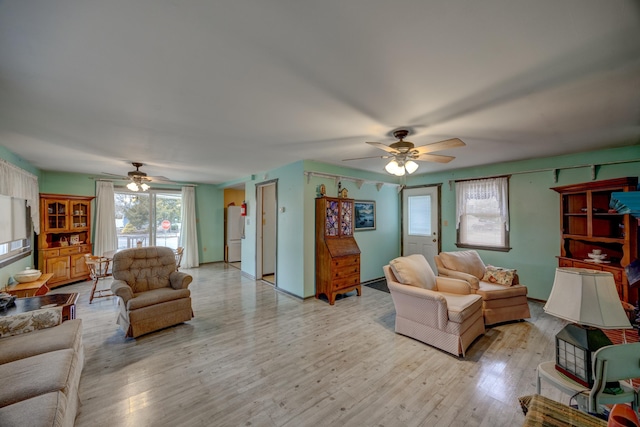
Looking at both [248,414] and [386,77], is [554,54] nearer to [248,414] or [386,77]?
[386,77]

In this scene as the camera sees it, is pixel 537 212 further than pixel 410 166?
Yes

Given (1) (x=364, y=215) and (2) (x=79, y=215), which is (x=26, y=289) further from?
(1) (x=364, y=215)

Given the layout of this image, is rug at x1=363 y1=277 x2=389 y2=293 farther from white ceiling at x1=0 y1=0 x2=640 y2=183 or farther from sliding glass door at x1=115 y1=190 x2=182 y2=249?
sliding glass door at x1=115 y1=190 x2=182 y2=249

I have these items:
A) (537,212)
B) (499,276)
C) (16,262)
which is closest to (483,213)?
(537,212)

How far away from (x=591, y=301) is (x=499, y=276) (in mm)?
2405

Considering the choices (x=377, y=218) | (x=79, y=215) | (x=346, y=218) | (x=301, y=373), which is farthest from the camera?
(x=377, y=218)

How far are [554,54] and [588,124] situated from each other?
179cm

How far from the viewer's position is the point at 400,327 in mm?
3035

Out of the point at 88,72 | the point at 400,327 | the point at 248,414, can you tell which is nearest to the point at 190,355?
the point at 248,414

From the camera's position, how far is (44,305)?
2416 mm

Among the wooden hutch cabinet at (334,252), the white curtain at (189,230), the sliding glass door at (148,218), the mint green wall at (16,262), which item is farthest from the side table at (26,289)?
the wooden hutch cabinet at (334,252)

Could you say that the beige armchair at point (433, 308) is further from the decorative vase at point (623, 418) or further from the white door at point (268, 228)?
the white door at point (268, 228)

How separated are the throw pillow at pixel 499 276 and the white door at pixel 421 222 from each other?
5.72 ft

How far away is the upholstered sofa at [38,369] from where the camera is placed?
4.20 feet
